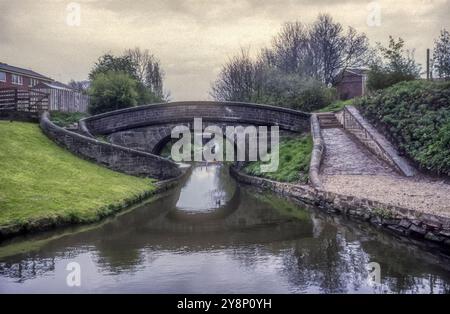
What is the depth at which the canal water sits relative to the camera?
7.82 meters

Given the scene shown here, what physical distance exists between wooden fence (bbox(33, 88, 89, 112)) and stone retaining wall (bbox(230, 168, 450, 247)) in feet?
66.6

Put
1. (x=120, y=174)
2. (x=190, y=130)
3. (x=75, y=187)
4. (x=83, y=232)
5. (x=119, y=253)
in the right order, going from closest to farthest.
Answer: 1. (x=119, y=253)
2. (x=83, y=232)
3. (x=75, y=187)
4. (x=120, y=174)
5. (x=190, y=130)

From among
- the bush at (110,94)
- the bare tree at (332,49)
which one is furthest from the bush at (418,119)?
the bare tree at (332,49)

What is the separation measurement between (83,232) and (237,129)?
707 inches

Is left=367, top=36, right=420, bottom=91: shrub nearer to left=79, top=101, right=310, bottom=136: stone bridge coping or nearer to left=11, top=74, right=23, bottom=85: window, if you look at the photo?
left=79, top=101, right=310, bottom=136: stone bridge coping

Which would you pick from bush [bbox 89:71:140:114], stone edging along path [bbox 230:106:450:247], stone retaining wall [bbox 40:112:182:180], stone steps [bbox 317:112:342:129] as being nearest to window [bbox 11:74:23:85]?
bush [bbox 89:71:140:114]

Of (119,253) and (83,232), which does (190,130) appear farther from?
(119,253)

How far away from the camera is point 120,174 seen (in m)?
22.0

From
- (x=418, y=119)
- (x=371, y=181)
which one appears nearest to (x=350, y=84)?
(x=418, y=119)

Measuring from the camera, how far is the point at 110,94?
33094mm

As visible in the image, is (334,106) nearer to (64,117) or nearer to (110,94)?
(110,94)

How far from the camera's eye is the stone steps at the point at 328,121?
28.1 meters

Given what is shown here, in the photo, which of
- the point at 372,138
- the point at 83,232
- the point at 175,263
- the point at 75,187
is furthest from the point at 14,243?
the point at 372,138

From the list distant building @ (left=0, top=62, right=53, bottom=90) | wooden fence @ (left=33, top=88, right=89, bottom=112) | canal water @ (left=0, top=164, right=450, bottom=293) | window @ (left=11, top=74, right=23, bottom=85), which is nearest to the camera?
canal water @ (left=0, top=164, right=450, bottom=293)
